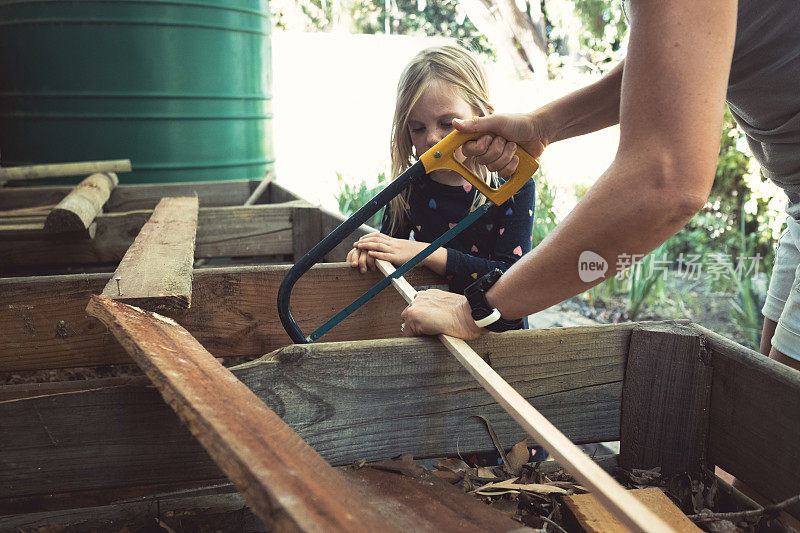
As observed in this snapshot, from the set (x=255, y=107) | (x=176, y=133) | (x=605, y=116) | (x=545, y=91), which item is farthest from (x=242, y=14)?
(x=545, y=91)

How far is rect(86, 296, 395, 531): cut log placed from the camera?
0.70 meters

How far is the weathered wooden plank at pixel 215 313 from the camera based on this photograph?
5.01ft

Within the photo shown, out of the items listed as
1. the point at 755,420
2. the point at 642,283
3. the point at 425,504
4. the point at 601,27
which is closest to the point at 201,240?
the point at 425,504

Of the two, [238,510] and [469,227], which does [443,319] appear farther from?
[469,227]

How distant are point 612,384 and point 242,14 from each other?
3.71 meters

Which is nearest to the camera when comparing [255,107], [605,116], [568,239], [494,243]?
Result: [568,239]

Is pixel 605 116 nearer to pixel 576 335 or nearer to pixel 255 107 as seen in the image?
pixel 576 335

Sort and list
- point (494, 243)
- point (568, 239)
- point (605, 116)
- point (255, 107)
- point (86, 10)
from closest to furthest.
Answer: point (568, 239) < point (605, 116) < point (494, 243) < point (86, 10) < point (255, 107)

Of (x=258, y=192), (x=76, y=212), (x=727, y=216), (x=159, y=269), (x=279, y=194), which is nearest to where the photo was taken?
(x=159, y=269)

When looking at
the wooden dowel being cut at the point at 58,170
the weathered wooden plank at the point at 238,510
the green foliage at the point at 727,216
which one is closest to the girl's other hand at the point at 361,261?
the weathered wooden plank at the point at 238,510

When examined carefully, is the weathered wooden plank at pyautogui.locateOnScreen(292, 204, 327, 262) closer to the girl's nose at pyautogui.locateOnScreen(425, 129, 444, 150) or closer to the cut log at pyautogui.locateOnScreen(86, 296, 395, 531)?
the girl's nose at pyautogui.locateOnScreen(425, 129, 444, 150)

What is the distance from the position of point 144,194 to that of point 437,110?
1.88 meters

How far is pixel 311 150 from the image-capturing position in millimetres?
11078

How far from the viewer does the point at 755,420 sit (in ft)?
3.60
